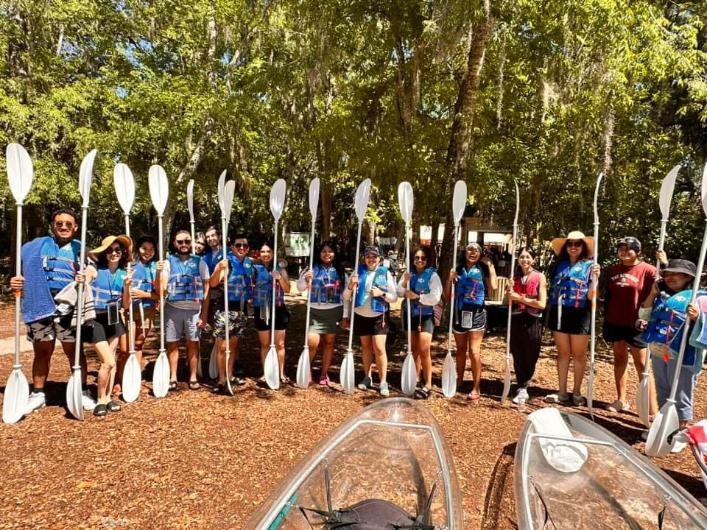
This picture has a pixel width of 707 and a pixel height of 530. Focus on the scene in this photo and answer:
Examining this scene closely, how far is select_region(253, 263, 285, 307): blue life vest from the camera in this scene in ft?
16.9

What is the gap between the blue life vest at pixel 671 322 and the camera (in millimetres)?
3773

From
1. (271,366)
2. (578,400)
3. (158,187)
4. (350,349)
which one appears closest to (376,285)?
(350,349)

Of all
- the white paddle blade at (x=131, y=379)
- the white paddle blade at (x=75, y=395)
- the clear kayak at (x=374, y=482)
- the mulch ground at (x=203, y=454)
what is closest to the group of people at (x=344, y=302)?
the white paddle blade at (x=131, y=379)

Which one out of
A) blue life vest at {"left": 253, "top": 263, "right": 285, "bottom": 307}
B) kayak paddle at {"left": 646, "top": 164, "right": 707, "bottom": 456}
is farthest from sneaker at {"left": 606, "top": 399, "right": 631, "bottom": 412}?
blue life vest at {"left": 253, "top": 263, "right": 285, "bottom": 307}

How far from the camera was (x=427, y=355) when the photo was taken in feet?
16.8

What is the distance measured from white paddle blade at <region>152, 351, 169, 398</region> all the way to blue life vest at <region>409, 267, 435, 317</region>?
2.86m

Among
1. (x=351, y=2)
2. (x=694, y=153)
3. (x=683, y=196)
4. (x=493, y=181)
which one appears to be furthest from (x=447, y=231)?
(x=683, y=196)

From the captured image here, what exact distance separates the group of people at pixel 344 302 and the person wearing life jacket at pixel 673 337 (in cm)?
1

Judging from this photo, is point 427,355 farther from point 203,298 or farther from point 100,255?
point 100,255

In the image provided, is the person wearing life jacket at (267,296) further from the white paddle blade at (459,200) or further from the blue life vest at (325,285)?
the white paddle blade at (459,200)

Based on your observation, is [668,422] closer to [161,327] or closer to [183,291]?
[183,291]

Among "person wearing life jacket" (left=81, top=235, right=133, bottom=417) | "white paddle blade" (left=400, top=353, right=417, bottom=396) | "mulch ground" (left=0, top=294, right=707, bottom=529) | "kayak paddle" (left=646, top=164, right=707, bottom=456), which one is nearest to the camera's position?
"mulch ground" (left=0, top=294, right=707, bottom=529)

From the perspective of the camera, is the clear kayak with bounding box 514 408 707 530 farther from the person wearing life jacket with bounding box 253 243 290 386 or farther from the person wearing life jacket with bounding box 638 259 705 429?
the person wearing life jacket with bounding box 253 243 290 386

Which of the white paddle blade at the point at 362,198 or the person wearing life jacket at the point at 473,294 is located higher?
the white paddle blade at the point at 362,198
